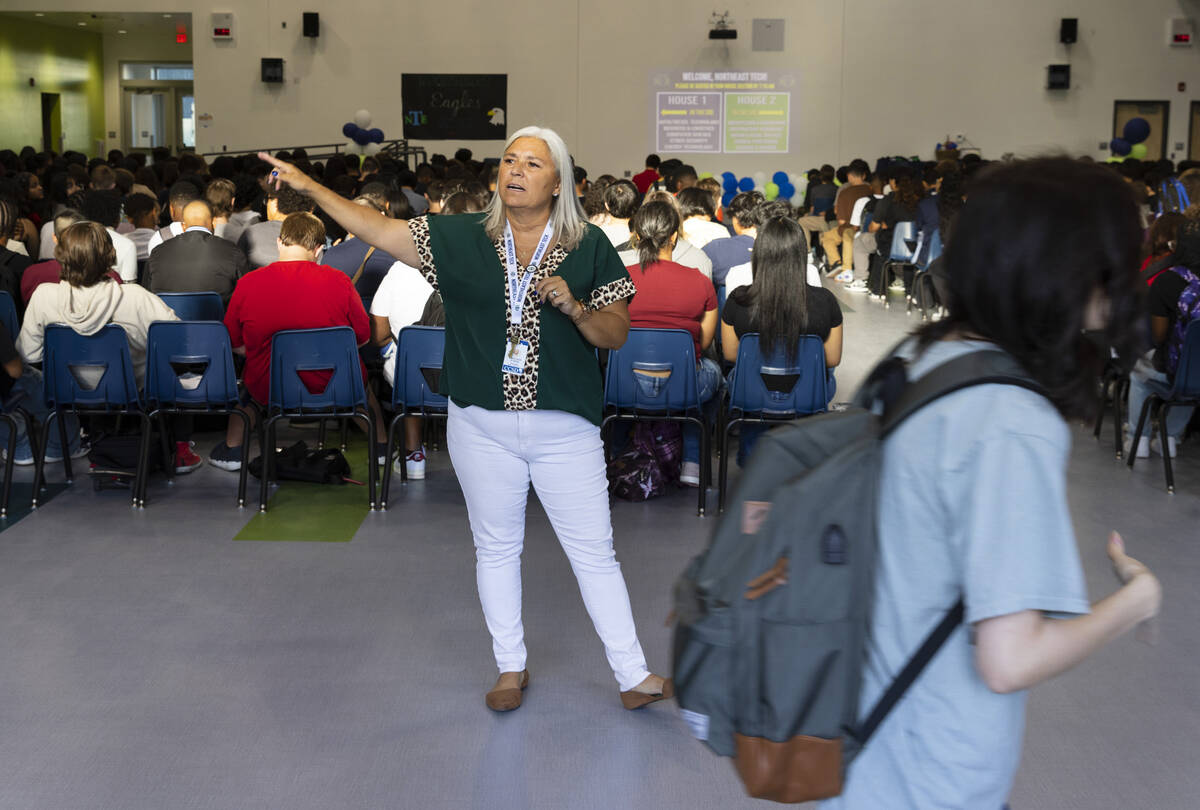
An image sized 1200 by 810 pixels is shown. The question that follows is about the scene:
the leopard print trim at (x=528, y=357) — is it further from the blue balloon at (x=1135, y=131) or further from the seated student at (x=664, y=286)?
the blue balloon at (x=1135, y=131)

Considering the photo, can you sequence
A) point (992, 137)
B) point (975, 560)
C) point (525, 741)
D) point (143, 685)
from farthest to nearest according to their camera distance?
point (992, 137) < point (143, 685) < point (525, 741) < point (975, 560)

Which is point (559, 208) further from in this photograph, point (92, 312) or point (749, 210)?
point (749, 210)

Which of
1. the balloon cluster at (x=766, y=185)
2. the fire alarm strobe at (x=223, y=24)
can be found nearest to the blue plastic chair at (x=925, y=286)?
the balloon cluster at (x=766, y=185)

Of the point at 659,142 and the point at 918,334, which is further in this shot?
the point at 659,142

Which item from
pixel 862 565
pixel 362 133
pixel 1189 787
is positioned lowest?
pixel 1189 787

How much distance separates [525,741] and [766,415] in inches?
85.2

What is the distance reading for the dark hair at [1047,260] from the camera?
1069 mm

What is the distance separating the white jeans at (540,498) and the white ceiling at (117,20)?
56.8 ft

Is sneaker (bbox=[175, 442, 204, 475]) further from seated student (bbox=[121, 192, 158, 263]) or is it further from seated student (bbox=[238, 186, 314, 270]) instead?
seated student (bbox=[121, 192, 158, 263])

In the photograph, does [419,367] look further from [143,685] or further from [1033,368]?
[1033,368]

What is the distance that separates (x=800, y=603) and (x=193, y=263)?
5206 millimetres

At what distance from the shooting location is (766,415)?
4.75 metres

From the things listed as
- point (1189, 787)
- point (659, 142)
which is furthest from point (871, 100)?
point (1189, 787)

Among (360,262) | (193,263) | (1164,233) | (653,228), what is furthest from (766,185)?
(653,228)
